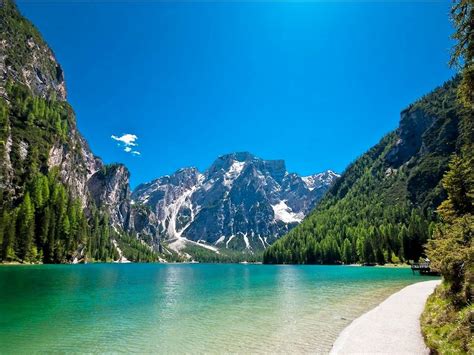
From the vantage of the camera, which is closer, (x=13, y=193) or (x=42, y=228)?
(x=42, y=228)

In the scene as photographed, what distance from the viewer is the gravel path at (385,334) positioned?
1909 centimetres

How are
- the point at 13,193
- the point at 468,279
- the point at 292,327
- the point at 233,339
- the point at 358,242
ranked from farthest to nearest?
the point at 358,242 → the point at 13,193 → the point at 292,327 → the point at 233,339 → the point at 468,279

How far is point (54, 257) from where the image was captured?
139 meters

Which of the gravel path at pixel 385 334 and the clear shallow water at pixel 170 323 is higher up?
the gravel path at pixel 385 334

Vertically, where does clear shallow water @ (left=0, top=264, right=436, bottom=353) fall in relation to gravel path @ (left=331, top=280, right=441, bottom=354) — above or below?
below

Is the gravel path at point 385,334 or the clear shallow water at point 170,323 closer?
the gravel path at point 385,334

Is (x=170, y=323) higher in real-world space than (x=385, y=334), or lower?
lower

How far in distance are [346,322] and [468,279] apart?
1426 cm

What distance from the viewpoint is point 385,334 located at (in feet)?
73.9

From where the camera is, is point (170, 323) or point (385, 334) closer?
point (385, 334)

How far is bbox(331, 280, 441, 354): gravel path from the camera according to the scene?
752 inches

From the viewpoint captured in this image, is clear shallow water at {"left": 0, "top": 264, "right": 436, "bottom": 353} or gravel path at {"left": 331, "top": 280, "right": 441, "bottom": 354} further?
clear shallow water at {"left": 0, "top": 264, "right": 436, "bottom": 353}

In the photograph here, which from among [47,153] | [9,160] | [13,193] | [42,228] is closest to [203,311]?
[42,228]

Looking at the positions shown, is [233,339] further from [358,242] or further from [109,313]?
[358,242]
